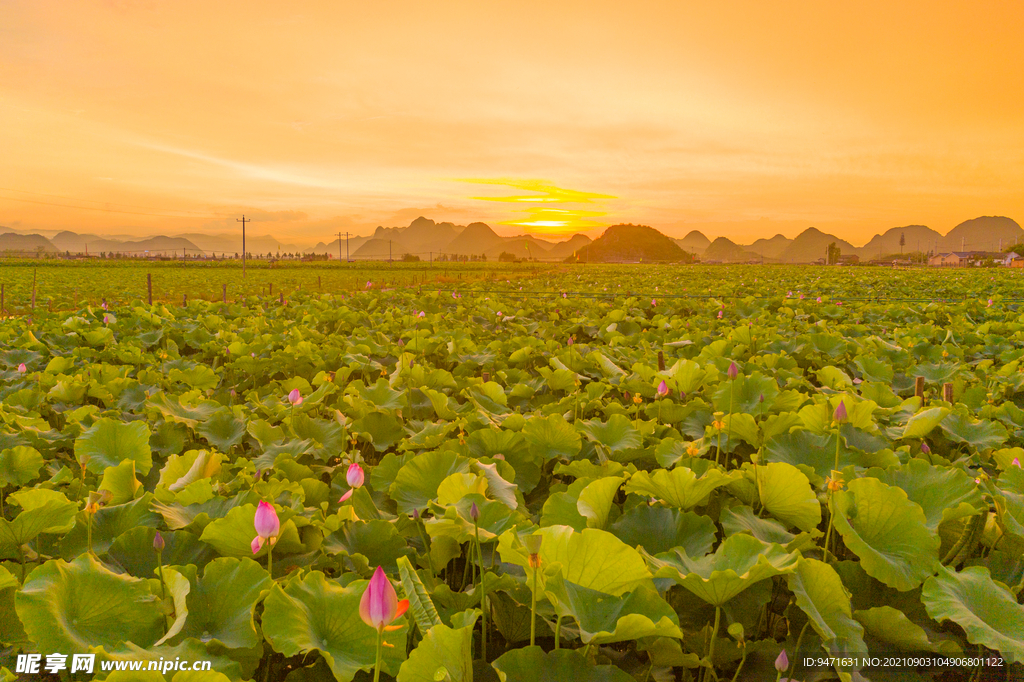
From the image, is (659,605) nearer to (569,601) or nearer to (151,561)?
(569,601)

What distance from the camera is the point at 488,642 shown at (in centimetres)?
148

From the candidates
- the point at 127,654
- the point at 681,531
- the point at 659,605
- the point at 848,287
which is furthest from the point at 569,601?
the point at 848,287

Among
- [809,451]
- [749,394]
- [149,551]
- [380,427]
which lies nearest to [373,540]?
[149,551]

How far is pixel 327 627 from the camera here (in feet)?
4.10

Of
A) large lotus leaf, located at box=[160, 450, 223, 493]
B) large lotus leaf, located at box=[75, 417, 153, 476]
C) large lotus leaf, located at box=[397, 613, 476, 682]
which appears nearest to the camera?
large lotus leaf, located at box=[397, 613, 476, 682]

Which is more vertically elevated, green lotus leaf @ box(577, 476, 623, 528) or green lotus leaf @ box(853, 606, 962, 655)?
green lotus leaf @ box(577, 476, 623, 528)

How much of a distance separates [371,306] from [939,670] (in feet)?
31.4

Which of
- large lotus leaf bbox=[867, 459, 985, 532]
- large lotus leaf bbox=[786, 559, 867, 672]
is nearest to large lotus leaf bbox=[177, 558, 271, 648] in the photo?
large lotus leaf bbox=[786, 559, 867, 672]

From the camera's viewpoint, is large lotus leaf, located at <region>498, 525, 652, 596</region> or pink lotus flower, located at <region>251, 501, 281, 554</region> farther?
pink lotus flower, located at <region>251, 501, 281, 554</region>

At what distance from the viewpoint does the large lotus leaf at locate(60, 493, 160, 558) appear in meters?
1.60

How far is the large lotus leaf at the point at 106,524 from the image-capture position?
1.60 meters

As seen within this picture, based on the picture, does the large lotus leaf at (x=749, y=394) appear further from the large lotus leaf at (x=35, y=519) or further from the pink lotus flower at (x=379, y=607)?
the large lotus leaf at (x=35, y=519)

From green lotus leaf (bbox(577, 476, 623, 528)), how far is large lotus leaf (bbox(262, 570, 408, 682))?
0.57m

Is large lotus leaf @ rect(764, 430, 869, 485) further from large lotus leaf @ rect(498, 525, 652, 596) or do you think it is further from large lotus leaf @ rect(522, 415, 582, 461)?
large lotus leaf @ rect(498, 525, 652, 596)
